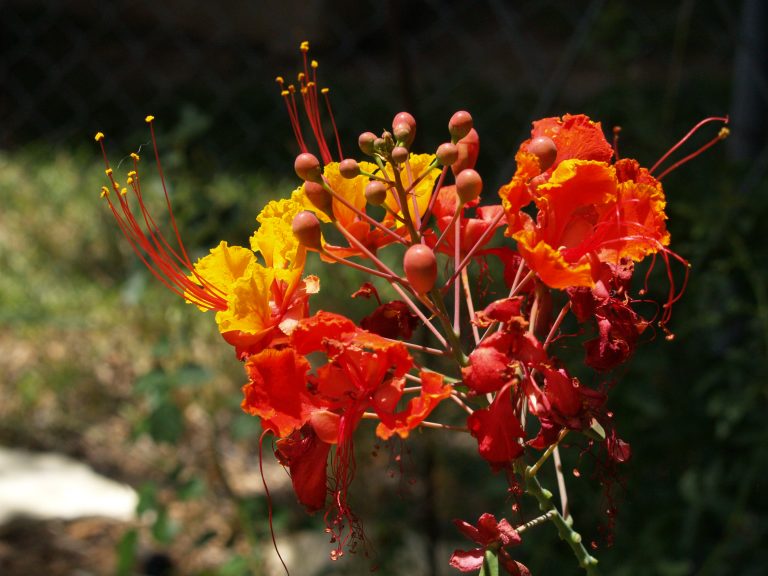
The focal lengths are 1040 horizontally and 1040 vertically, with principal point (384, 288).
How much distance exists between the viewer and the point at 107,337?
129 inches

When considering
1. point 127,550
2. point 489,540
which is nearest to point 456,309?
point 489,540

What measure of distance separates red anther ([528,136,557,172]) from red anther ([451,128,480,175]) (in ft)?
0.25

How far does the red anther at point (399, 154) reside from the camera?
2.92 ft

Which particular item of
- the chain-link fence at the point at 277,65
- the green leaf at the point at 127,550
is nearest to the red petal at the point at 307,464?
the green leaf at the point at 127,550

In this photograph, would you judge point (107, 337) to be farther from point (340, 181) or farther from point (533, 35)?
point (533, 35)

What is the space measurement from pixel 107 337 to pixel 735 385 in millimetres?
2055

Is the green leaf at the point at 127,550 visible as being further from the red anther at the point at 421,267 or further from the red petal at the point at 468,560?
the red anther at the point at 421,267

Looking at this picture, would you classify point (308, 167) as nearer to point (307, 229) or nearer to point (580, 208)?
point (307, 229)

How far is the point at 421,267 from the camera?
85cm

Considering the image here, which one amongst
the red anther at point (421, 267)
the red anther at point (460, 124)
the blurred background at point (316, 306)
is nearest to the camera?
the red anther at point (421, 267)

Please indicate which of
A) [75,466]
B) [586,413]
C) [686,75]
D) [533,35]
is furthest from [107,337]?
[533,35]

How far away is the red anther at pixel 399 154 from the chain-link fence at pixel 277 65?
3.10 meters

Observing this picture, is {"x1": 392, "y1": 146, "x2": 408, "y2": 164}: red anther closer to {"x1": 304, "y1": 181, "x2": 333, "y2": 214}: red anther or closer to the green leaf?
{"x1": 304, "y1": 181, "x2": 333, "y2": 214}: red anther

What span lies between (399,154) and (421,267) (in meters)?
0.11
